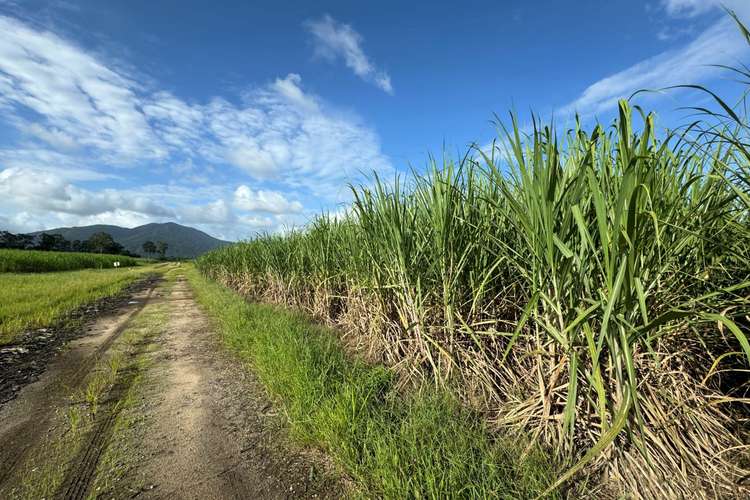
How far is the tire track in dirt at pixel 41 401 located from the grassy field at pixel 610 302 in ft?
9.80

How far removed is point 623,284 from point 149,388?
4.25 m

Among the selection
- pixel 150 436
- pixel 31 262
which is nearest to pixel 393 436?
pixel 150 436

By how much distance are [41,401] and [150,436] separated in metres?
1.63

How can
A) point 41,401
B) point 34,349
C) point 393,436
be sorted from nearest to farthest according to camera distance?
point 393,436
point 41,401
point 34,349

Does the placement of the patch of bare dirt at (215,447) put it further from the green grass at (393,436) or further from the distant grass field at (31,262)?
the distant grass field at (31,262)

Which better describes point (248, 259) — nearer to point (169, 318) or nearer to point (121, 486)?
point (169, 318)

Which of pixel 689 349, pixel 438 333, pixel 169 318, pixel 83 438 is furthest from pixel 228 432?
pixel 169 318

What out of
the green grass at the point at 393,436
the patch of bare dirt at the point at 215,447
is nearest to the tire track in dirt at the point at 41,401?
the patch of bare dirt at the point at 215,447

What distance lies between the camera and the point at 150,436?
101 inches

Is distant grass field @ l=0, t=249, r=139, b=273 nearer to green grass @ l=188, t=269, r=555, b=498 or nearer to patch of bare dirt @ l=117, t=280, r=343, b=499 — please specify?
patch of bare dirt @ l=117, t=280, r=343, b=499

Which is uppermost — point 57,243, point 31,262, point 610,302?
point 57,243

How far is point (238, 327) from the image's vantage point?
17.5ft

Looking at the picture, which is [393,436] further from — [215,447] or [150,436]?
[150,436]

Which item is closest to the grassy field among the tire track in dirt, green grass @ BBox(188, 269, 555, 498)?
green grass @ BBox(188, 269, 555, 498)
